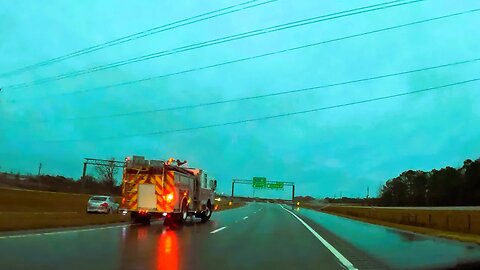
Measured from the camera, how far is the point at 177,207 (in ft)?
85.1

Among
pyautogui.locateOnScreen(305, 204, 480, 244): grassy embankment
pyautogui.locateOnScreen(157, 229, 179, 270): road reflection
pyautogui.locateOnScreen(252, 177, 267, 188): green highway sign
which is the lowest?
pyautogui.locateOnScreen(157, 229, 179, 270): road reflection

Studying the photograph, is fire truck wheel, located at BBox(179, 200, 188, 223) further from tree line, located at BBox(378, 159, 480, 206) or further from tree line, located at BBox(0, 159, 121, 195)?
tree line, located at BBox(378, 159, 480, 206)

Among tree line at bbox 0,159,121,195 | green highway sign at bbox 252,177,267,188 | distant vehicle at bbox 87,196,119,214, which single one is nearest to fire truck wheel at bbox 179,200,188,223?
distant vehicle at bbox 87,196,119,214

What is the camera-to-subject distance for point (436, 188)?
392 feet

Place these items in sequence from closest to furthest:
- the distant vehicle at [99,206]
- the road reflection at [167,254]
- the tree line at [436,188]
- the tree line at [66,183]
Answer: the road reflection at [167,254], the distant vehicle at [99,206], the tree line at [66,183], the tree line at [436,188]

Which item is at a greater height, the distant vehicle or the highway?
the distant vehicle

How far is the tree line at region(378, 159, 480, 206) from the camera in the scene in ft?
334

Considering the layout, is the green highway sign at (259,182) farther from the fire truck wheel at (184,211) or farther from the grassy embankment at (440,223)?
the fire truck wheel at (184,211)

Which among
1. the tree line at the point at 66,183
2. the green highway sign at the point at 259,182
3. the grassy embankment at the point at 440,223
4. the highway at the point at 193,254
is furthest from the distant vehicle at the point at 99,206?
the green highway sign at the point at 259,182

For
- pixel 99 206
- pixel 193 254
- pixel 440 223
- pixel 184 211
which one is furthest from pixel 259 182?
pixel 193 254

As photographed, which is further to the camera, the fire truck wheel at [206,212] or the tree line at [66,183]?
the tree line at [66,183]

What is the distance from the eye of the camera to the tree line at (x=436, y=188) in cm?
10188

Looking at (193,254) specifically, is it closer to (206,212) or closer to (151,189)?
(151,189)

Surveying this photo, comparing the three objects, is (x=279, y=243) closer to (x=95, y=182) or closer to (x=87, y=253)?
(x=87, y=253)
